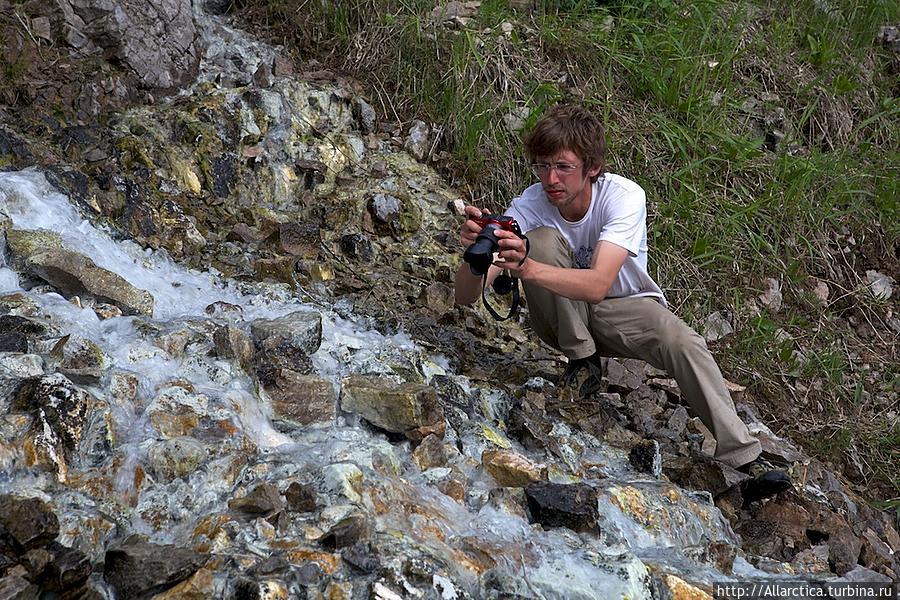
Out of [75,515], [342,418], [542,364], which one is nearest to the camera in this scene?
[75,515]

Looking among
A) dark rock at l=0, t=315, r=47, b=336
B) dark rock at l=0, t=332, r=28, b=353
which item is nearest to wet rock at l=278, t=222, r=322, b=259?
dark rock at l=0, t=315, r=47, b=336

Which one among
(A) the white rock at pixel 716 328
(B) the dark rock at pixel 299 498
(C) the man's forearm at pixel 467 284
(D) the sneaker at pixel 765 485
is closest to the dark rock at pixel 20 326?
(B) the dark rock at pixel 299 498

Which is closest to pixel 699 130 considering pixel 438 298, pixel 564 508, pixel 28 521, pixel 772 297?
pixel 772 297

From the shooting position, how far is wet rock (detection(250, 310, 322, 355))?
11.3 feet

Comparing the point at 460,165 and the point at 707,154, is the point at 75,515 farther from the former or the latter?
the point at 707,154

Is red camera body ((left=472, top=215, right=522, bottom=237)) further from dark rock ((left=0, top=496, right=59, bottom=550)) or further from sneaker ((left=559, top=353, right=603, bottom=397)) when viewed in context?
dark rock ((left=0, top=496, right=59, bottom=550))

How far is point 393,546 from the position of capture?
2508 mm

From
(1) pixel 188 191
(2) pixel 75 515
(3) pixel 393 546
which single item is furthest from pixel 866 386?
(2) pixel 75 515

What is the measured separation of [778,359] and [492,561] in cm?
286

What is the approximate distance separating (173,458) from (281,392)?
0.61m

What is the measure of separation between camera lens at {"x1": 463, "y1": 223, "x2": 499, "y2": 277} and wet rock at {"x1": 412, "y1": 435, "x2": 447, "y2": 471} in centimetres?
63

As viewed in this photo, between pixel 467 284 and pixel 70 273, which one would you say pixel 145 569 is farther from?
pixel 467 284

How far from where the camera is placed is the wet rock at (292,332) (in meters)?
3.45

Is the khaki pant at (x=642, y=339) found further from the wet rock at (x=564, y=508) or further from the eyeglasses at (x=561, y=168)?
the wet rock at (x=564, y=508)
